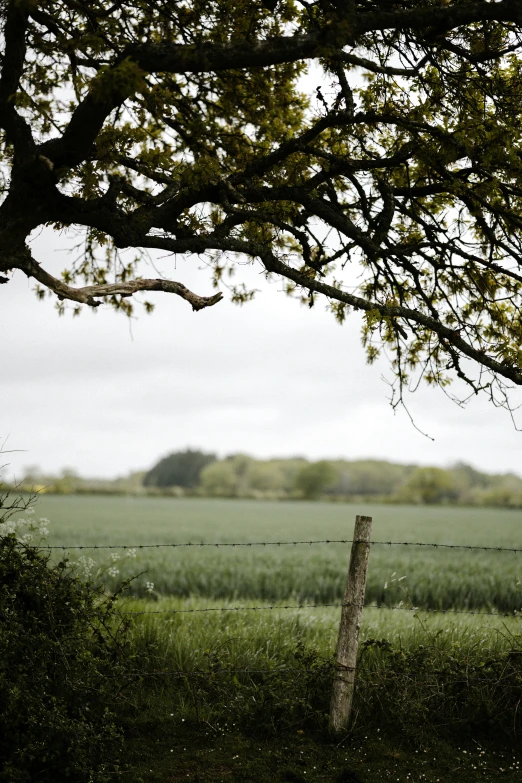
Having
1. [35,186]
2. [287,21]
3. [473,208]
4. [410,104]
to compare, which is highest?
[287,21]

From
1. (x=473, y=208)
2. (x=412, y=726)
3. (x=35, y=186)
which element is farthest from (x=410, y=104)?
(x=412, y=726)

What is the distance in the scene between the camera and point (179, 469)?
125062mm

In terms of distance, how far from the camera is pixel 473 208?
666 cm

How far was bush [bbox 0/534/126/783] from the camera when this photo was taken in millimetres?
4383

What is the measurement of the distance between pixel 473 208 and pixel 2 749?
6.62m

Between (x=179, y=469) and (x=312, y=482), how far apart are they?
31.5 m

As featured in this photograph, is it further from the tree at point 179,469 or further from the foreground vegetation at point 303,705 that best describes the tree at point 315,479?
the foreground vegetation at point 303,705

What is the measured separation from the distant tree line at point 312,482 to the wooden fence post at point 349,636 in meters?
76.1

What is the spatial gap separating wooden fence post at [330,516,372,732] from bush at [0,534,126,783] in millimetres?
1907

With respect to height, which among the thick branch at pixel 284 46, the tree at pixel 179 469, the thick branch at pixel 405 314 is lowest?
the tree at pixel 179 469

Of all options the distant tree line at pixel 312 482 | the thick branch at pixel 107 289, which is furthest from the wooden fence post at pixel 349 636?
the distant tree line at pixel 312 482

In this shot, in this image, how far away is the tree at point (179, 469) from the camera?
124 m

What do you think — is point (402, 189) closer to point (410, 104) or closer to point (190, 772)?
point (410, 104)

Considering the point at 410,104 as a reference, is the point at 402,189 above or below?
below
